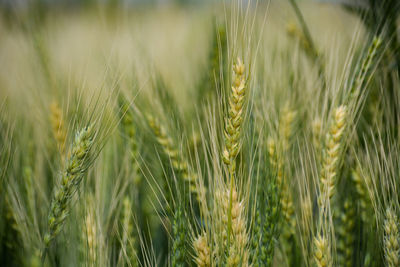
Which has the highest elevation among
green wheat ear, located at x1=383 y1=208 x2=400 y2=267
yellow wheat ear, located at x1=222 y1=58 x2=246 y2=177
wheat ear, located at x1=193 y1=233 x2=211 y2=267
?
yellow wheat ear, located at x1=222 y1=58 x2=246 y2=177

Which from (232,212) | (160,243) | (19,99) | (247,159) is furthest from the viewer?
(19,99)

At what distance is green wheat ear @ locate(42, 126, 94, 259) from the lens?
446 mm

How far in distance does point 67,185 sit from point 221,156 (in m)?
0.21

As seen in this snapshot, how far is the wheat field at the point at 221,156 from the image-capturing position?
0.46 meters

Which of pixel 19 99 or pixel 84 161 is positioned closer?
pixel 84 161

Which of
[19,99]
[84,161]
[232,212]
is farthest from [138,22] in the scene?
[232,212]

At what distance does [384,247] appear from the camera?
1.53ft

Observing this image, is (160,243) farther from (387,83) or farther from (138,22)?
(138,22)

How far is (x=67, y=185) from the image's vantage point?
453 mm

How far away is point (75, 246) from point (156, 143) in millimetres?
213

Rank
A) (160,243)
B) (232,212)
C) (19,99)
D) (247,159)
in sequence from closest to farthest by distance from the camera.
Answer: (232,212) < (247,159) < (160,243) < (19,99)

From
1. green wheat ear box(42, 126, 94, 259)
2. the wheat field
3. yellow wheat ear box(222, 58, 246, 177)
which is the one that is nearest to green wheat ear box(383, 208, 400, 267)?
the wheat field

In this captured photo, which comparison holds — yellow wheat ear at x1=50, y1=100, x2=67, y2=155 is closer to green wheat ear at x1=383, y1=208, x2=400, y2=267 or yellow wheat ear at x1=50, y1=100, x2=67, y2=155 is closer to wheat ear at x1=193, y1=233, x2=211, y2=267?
wheat ear at x1=193, y1=233, x2=211, y2=267

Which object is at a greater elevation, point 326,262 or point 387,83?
point 387,83
